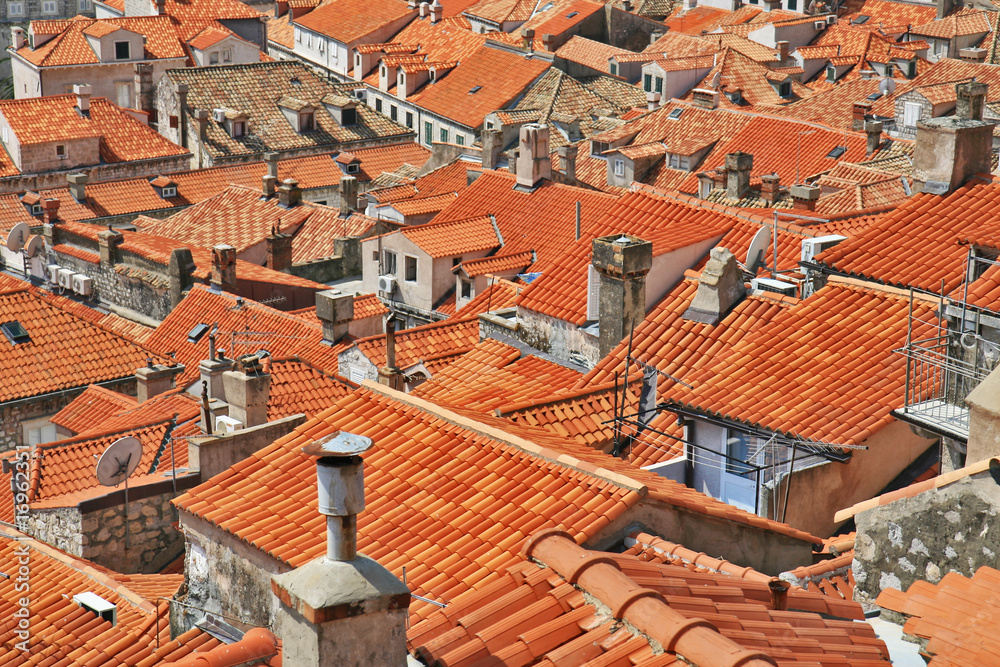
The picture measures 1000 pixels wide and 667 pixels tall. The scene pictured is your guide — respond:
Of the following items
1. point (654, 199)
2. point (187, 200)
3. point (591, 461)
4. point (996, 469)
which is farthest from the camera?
point (187, 200)

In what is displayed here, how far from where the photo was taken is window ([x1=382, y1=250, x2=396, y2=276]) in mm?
35156

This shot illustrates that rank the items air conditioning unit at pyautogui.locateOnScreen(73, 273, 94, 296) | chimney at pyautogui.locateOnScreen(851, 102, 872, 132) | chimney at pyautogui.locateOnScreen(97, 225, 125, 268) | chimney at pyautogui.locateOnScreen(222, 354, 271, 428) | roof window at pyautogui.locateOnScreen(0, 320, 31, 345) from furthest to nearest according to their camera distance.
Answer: chimney at pyautogui.locateOnScreen(851, 102, 872, 132)
air conditioning unit at pyautogui.locateOnScreen(73, 273, 94, 296)
chimney at pyautogui.locateOnScreen(97, 225, 125, 268)
roof window at pyautogui.locateOnScreen(0, 320, 31, 345)
chimney at pyautogui.locateOnScreen(222, 354, 271, 428)

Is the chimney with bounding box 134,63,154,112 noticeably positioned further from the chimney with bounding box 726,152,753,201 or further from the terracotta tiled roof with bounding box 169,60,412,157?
the chimney with bounding box 726,152,753,201

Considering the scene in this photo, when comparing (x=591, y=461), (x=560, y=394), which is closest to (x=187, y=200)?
(x=560, y=394)

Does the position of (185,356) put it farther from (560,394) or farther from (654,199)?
(560,394)

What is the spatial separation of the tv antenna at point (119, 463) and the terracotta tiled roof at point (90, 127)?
129 ft

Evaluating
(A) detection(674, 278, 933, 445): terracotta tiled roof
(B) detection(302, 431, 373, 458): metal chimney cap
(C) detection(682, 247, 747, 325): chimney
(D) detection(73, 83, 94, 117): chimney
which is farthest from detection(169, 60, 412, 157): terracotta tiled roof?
(B) detection(302, 431, 373, 458): metal chimney cap

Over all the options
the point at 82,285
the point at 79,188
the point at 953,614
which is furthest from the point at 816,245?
the point at 79,188

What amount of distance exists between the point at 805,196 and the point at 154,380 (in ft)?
59.9

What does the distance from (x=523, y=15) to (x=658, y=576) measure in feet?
256

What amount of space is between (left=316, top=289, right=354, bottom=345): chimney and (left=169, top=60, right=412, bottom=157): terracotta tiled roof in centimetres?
3199

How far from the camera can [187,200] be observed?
52594 millimetres

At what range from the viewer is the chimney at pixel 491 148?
153ft

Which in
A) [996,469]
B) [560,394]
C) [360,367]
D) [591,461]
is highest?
[996,469]
